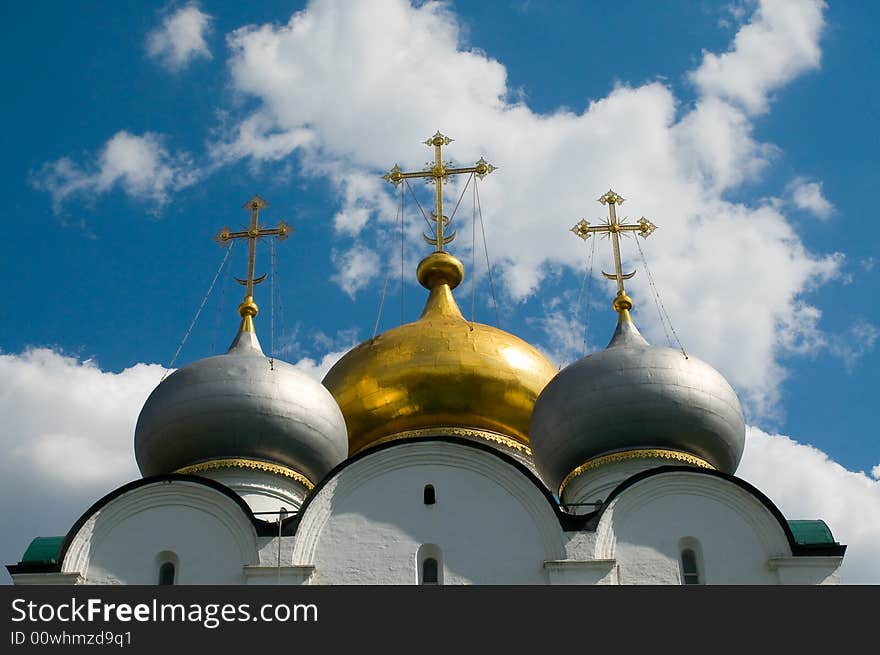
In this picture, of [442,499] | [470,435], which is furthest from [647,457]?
[470,435]

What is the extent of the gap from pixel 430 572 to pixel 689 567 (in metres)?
1.92

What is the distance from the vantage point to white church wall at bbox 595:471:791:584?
35.5ft

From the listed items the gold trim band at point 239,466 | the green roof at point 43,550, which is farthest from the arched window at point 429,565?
the green roof at point 43,550

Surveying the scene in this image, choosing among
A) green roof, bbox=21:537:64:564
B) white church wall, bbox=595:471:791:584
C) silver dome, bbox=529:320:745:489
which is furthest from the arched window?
green roof, bbox=21:537:64:564

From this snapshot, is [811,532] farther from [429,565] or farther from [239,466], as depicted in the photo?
[239,466]

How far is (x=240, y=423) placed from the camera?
1248 centimetres

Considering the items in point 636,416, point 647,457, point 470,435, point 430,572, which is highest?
point 470,435

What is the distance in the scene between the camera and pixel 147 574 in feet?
35.9

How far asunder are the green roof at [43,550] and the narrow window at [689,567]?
182 inches
